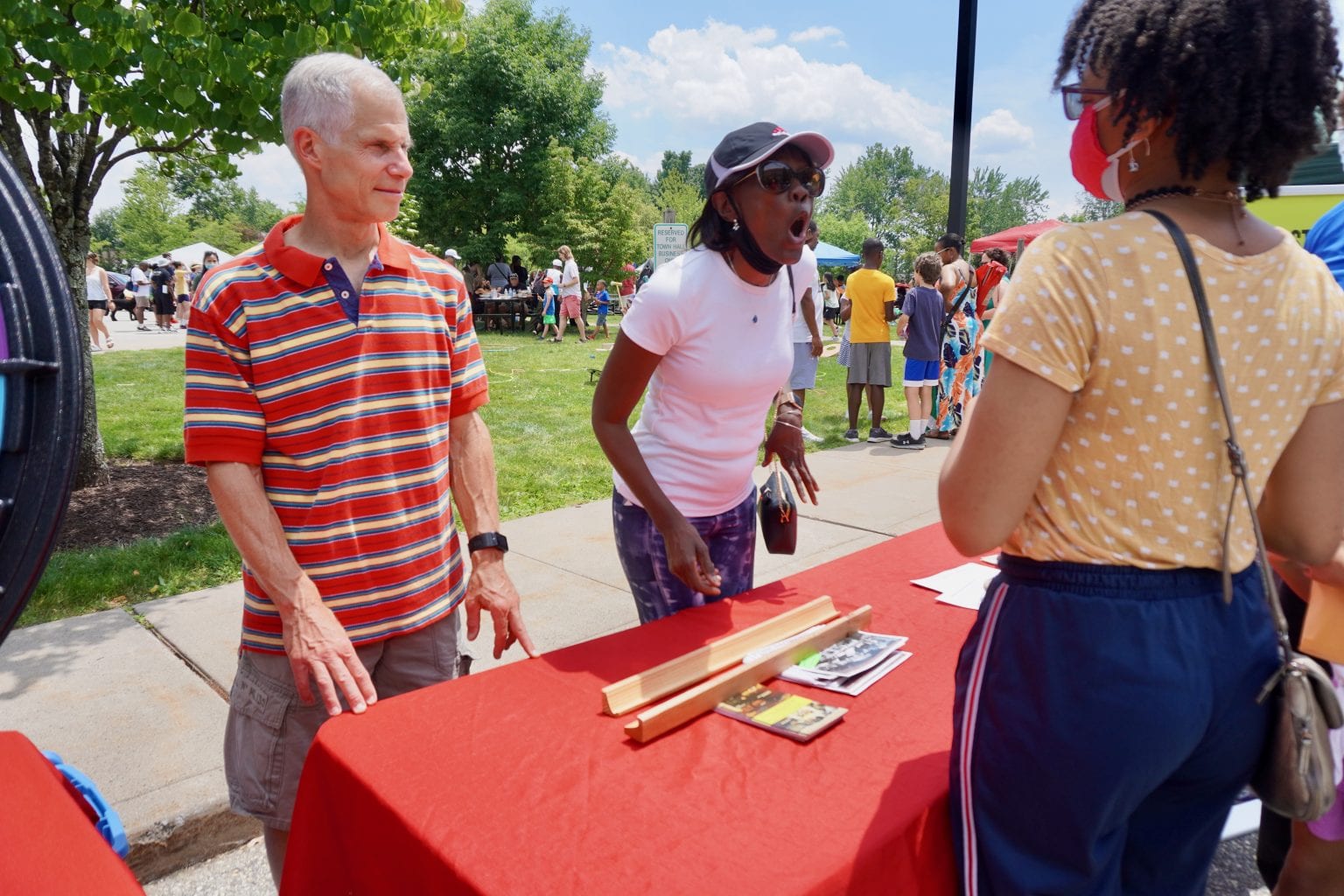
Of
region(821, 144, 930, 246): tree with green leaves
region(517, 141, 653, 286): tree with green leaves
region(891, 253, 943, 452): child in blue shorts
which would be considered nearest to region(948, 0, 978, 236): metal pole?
region(891, 253, 943, 452): child in blue shorts

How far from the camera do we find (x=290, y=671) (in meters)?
1.81

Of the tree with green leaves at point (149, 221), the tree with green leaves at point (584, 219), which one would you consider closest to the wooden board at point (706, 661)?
the tree with green leaves at point (584, 219)

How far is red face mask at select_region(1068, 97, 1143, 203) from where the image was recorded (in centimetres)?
121

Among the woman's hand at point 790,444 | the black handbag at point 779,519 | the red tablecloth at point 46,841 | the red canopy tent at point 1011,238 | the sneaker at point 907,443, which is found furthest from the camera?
the red canopy tent at point 1011,238

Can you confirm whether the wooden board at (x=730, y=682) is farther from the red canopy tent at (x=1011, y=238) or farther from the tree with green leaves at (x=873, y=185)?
the tree with green leaves at (x=873, y=185)

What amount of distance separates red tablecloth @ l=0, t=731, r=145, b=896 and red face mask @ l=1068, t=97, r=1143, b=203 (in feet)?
5.17

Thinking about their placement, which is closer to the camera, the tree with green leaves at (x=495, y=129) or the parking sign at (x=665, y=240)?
the parking sign at (x=665, y=240)

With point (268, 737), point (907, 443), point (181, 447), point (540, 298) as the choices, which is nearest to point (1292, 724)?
point (268, 737)

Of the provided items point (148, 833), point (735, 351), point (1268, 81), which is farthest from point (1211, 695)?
point (148, 833)

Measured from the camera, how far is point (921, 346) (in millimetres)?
8547

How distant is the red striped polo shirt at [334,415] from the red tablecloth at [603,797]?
300 millimetres

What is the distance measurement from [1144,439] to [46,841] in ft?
4.77

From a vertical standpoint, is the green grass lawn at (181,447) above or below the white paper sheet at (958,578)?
below

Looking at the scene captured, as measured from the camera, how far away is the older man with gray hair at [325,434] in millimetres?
1681
